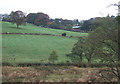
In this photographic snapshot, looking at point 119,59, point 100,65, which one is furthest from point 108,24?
point 100,65

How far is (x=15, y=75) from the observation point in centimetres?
1016

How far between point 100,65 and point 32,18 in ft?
235

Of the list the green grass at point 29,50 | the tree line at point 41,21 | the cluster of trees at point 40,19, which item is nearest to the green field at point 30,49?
the green grass at point 29,50

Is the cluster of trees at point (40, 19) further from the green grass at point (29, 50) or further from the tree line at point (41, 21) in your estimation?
the green grass at point (29, 50)

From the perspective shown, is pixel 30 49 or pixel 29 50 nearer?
pixel 29 50

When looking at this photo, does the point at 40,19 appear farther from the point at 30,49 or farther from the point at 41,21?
the point at 30,49

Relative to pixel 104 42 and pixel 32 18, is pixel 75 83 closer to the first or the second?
pixel 104 42

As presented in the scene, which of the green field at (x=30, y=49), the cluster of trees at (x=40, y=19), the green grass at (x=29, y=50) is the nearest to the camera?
the green field at (x=30, y=49)

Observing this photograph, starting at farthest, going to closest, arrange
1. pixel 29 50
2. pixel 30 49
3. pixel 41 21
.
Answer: pixel 41 21
pixel 30 49
pixel 29 50

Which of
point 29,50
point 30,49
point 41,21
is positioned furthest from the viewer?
point 41,21

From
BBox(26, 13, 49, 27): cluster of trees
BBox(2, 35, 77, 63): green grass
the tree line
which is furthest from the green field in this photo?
BBox(26, 13, 49, 27): cluster of trees

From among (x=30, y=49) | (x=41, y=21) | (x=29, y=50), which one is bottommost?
(x=29, y=50)

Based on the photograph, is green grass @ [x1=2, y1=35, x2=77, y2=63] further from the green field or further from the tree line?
the tree line

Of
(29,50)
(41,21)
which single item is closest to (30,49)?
(29,50)
